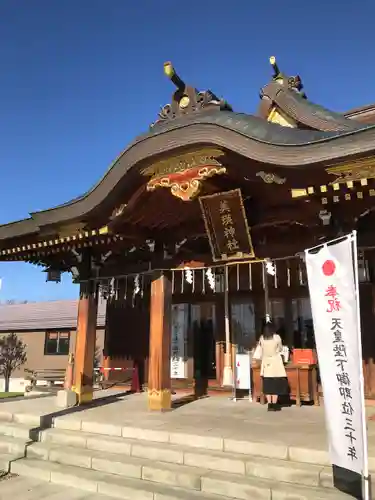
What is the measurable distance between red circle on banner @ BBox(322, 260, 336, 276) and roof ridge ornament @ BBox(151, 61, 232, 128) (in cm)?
433

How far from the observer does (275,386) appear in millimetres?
8523

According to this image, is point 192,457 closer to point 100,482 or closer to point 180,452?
point 180,452

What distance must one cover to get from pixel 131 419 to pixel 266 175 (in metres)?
5.12

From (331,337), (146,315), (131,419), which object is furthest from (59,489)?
(146,315)

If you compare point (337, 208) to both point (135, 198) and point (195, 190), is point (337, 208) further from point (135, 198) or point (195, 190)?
point (135, 198)

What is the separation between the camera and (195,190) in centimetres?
752

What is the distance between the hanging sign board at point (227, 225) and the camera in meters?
7.86

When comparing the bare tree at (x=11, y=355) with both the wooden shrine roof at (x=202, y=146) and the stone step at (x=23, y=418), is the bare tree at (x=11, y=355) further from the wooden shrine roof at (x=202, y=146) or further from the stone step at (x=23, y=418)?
the stone step at (x=23, y=418)

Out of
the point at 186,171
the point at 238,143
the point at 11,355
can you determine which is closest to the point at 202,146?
the point at 186,171

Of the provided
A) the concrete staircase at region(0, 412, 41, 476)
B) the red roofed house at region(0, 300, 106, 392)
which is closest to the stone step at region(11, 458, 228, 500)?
the concrete staircase at region(0, 412, 41, 476)

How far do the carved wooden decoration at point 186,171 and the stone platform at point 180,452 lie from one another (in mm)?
4153

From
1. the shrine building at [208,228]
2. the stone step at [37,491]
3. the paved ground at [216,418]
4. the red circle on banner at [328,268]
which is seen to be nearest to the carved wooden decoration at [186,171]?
the shrine building at [208,228]

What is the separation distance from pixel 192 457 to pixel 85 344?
515 cm

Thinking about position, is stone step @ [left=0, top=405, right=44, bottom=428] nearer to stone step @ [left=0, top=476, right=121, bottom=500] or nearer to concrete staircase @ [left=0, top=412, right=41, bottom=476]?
concrete staircase @ [left=0, top=412, right=41, bottom=476]
